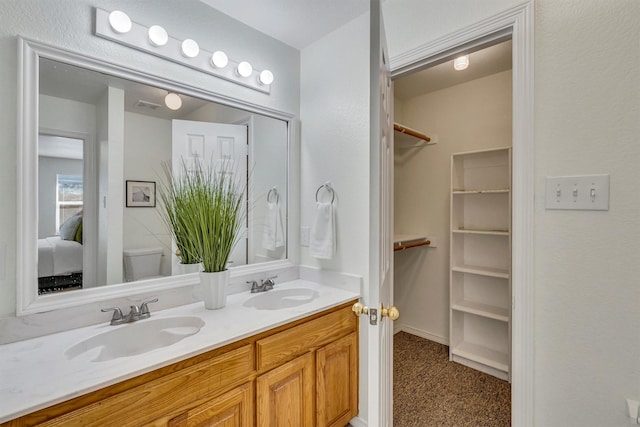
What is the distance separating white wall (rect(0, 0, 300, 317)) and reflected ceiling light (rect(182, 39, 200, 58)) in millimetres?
70

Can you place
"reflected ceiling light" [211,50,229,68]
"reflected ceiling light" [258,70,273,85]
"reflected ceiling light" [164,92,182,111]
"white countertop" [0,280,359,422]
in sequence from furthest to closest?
"reflected ceiling light" [258,70,273,85] → "reflected ceiling light" [211,50,229,68] → "reflected ceiling light" [164,92,182,111] → "white countertop" [0,280,359,422]

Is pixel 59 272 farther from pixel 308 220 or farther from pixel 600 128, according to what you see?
pixel 600 128

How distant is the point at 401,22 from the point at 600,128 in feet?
3.61

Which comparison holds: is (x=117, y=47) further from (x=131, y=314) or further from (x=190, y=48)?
(x=131, y=314)

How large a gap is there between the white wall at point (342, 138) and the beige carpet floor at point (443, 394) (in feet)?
1.37

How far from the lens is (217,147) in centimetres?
182

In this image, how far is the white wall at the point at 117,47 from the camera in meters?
1.13

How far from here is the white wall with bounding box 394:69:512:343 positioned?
8.42 feet

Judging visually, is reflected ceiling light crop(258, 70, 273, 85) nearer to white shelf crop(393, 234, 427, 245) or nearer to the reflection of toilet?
the reflection of toilet

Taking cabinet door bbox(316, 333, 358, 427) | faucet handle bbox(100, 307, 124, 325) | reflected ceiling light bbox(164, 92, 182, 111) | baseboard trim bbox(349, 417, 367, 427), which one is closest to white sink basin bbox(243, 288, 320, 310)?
cabinet door bbox(316, 333, 358, 427)

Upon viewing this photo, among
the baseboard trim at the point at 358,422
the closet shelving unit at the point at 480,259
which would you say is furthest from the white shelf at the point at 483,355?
the baseboard trim at the point at 358,422

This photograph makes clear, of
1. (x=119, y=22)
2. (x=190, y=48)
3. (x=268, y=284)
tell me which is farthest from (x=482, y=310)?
(x=119, y=22)

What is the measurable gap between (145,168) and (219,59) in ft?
2.46

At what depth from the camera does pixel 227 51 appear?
1797 millimetres
